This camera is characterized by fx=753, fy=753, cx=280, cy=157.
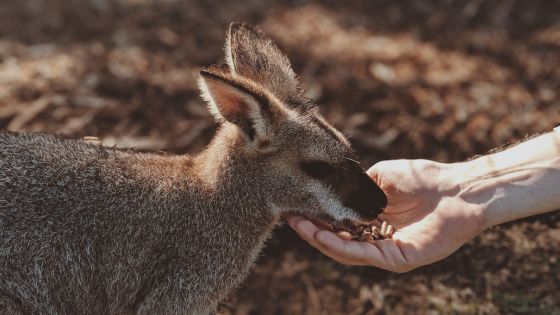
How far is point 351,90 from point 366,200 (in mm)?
2688

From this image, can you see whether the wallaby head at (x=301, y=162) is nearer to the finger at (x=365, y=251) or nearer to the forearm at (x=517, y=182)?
the finger at (x=365, y=251)

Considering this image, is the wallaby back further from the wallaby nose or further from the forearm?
the forearm

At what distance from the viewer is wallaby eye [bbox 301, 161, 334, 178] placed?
3916 mm

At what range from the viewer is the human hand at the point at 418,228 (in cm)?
398

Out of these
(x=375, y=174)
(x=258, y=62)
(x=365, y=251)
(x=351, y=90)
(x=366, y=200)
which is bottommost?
(x=351, y=90)

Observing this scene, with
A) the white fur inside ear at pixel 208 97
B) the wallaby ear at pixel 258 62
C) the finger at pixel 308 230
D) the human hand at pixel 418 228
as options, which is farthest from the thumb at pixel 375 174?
the white fur inside ear at pixel 208 97

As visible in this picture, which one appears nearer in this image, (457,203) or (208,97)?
(208,97)

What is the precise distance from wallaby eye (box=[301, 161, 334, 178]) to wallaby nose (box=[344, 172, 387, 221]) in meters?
0.17

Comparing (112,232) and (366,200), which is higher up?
(366,200)

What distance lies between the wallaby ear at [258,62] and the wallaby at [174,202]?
11 millimetres

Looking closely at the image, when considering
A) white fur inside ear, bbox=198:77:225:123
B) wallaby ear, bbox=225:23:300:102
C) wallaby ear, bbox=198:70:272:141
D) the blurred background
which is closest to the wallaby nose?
wallaby ear, bbox=198:70:272:141

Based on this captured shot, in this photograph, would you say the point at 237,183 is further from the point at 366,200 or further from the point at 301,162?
the point at 366,200

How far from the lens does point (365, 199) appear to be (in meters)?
3.88

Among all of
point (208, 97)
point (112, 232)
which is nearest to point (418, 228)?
point (208, 97)
